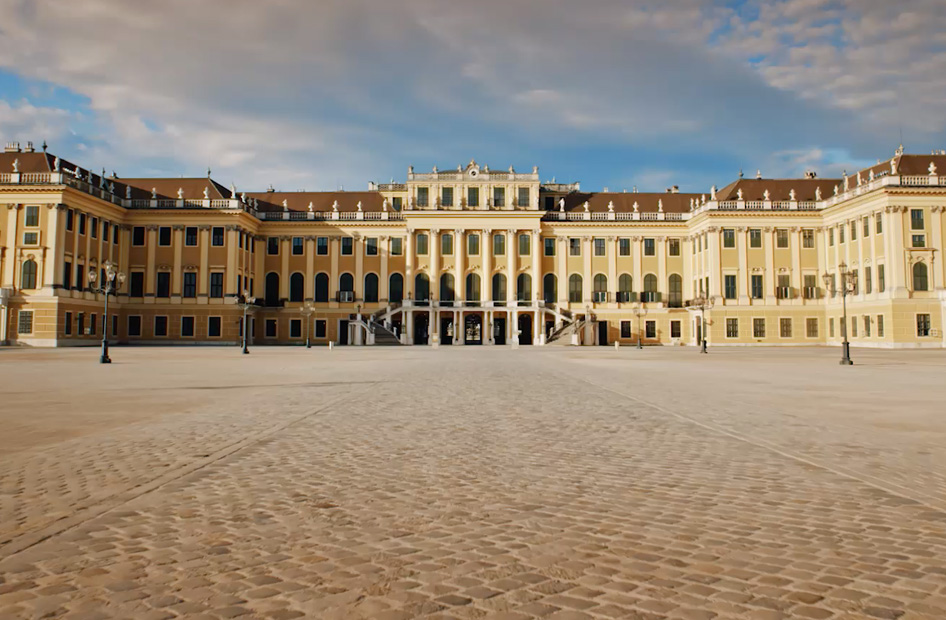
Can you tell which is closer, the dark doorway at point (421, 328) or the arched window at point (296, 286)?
the dark doorway at point (421, 328)

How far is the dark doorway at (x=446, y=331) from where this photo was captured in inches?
2813

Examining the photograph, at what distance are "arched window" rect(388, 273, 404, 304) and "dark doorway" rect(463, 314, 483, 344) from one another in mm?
8827

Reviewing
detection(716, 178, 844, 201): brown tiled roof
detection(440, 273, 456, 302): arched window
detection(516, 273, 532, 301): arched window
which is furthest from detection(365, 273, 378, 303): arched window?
detection(716, 178, 844, 201): brown tiled roof

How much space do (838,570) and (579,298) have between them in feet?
220

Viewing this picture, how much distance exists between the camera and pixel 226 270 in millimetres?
64125

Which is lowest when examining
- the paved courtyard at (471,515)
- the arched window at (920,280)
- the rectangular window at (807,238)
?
the paved courtyard at (471,515)

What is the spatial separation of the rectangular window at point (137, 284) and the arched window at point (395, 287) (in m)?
23.2

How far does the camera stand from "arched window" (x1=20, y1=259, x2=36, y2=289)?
174 feet

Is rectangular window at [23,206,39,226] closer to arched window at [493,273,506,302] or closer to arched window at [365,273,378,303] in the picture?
arched window at [365,273,378,303]

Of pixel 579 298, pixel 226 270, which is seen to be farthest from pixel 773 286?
pixel 226 270

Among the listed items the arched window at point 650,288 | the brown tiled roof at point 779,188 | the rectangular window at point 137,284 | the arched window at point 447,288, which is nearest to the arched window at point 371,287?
the arched window at point 447,288

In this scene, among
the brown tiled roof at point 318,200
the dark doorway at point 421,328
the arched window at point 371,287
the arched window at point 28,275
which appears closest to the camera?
the arched window at point 28,275

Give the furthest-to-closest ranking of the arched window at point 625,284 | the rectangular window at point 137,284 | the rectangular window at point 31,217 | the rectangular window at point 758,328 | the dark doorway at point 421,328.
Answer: the dark doorway at point 421,328
the arched window at point 625,284
the rectangular window at point 758,328
the rectangular window at point 137,284
the rectangular window at point 31,217

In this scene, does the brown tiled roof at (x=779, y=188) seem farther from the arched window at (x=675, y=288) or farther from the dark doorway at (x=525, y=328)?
the dark doorway at (x=525, y=328)
